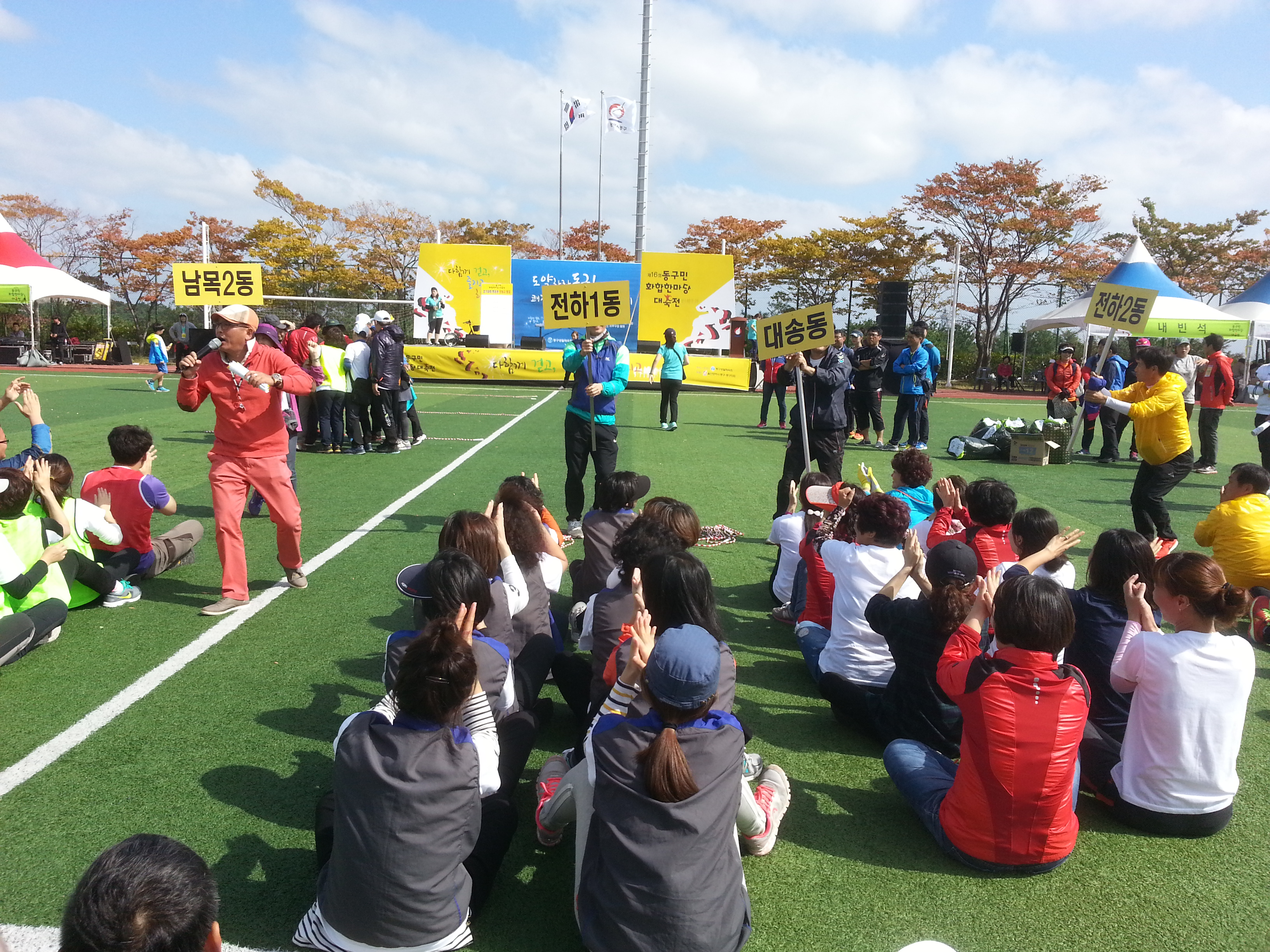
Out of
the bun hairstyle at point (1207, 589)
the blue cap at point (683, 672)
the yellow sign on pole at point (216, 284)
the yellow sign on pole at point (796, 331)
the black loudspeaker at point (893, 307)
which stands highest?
the black loudspeaker at point (893, 307)

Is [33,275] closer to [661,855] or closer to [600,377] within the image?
[600,377]

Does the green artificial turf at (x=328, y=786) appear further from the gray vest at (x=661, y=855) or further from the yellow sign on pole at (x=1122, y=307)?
the yellow sign on pole at (x=1122, y=307)

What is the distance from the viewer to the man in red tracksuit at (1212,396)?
42.1 ft

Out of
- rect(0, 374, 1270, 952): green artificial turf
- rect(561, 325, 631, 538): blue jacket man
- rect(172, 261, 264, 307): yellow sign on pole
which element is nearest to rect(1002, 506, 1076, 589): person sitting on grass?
rect(0, 374, 1270, 952): green artificial turf

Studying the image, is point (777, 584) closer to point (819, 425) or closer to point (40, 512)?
point (819, 425)

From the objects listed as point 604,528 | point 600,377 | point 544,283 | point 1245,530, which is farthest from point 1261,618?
point 544,283

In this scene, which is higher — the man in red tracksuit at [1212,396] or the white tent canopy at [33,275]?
the white tent canopy at [33,275]

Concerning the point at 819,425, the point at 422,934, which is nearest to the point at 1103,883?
the point at 422,934

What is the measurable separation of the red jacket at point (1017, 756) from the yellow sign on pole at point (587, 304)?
5.78m

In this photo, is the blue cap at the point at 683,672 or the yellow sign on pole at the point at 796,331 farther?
the yellow sign on pole at the point at 796,331

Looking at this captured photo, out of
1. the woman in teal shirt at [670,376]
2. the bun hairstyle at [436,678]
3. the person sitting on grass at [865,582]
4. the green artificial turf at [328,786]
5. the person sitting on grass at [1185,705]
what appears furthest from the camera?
the woman in teal shirt at [670,376]

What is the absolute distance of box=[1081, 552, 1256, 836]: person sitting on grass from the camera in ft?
10.6

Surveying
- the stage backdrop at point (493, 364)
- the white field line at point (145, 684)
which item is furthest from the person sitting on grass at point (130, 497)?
the stage backdrop at point (493, 364)

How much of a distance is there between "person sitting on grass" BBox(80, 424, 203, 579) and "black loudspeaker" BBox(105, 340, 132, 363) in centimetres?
3061
